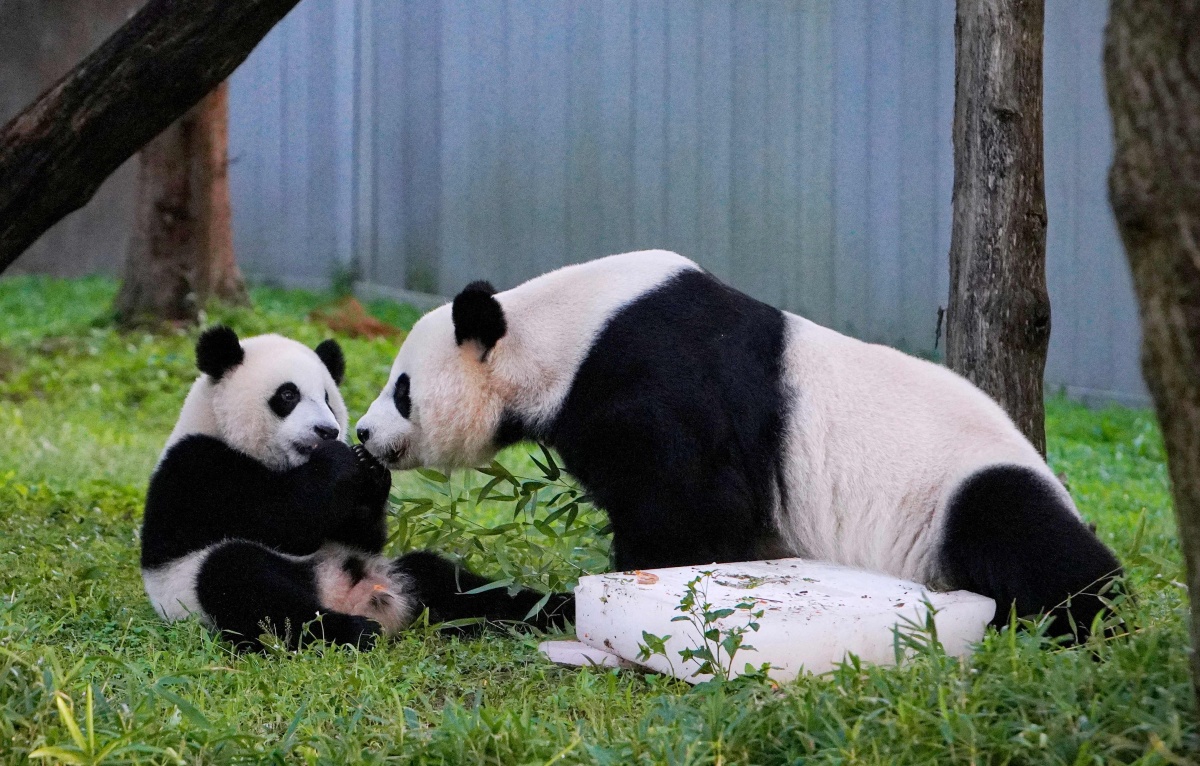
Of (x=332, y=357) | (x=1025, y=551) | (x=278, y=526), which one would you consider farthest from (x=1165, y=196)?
(x=332, y=357)

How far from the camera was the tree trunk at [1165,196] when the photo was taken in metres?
2.07

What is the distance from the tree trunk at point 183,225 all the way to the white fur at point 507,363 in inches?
243

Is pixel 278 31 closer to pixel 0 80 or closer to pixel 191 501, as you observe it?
pixel 0 80

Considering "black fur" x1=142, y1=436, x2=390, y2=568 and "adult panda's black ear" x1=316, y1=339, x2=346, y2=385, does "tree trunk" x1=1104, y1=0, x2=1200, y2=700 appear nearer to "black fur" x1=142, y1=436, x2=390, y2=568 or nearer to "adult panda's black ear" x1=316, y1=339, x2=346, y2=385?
"black fur" x1=142, y1=436, x2=390, y2=568

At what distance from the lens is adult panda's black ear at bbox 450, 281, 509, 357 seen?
3.84m

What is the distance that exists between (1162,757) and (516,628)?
211 centimetres

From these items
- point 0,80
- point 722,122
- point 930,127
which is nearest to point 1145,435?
point 930,127

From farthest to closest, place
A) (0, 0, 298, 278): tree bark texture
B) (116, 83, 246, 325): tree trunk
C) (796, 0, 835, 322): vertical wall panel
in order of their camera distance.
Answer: (796, 0, 835, 322): vertical wall panel < (116, 83, 246, 325): tree trunk < (0, 0, 298, 278): tree bark texture

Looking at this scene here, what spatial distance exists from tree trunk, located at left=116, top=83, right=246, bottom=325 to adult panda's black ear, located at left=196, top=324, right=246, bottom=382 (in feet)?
19.8

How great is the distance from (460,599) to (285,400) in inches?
32.5

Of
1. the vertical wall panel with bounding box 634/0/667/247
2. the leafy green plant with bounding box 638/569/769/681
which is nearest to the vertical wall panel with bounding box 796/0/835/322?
the vertical wall panel with bounding box 634/0/667/247

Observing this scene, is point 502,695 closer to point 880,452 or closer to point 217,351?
point 880,452

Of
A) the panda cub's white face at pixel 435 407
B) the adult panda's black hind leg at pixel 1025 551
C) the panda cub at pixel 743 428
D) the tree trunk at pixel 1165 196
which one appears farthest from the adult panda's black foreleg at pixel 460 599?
the tree trunk at pixel 1165 196

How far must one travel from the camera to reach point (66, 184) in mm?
4949
